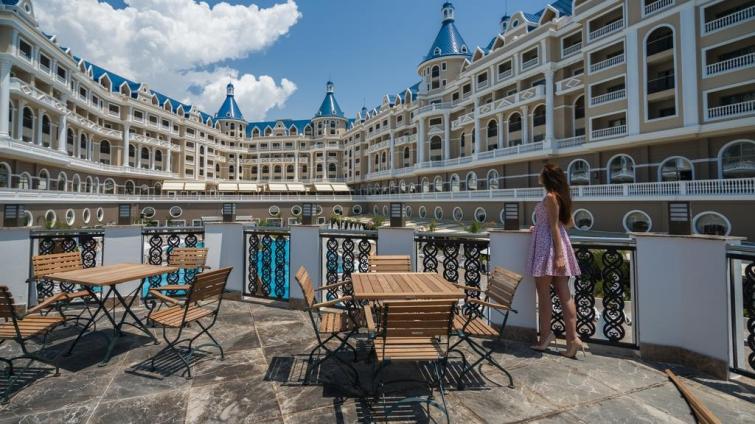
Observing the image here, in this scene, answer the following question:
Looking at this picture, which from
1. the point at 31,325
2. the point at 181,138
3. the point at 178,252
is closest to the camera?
the point at 31,325

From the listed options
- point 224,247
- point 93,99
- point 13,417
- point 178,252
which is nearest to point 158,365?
point 13,417

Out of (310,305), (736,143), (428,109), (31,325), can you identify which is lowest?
(31,325)

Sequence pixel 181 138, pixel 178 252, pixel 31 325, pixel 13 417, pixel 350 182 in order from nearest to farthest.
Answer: pixel 13 417 < pixel 31 325 < pixel 178 252 < pixel 181 138 < pixel 350 182

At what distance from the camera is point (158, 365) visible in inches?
159

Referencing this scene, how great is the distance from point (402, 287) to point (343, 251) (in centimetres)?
246

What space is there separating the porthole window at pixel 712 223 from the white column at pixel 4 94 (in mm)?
Result: 46920

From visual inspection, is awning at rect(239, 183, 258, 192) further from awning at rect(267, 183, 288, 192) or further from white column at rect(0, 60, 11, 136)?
white column at rect(0, 60, 11, 136)

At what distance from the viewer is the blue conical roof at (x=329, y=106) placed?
71.0 meters

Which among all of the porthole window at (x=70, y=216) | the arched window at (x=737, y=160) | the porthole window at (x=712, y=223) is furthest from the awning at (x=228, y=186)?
Answer: the arched window at (x=737, y=160)

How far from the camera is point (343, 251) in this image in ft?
20.5

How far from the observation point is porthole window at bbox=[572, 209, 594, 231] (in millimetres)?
23625

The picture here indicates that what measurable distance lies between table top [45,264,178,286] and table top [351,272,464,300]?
304cm

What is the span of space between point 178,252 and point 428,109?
38879mm

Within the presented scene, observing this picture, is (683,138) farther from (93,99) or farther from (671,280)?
(93,99)
